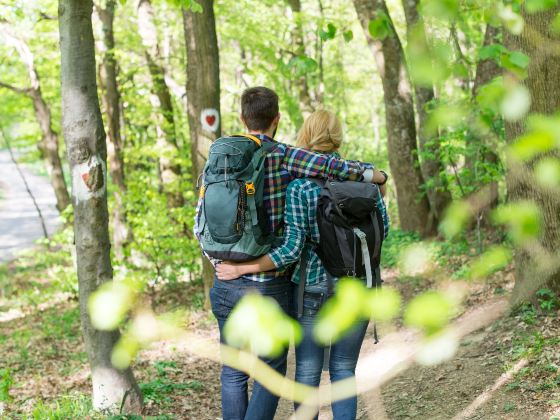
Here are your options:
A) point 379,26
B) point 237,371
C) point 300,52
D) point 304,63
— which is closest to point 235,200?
point 237,371

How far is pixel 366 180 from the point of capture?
3.42 metres

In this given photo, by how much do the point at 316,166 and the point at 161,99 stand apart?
12797 mm

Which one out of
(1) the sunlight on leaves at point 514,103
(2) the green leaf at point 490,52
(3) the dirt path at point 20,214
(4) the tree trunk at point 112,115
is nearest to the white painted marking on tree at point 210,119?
(4) the tree trunk at point 112,115

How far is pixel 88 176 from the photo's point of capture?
5.11 m

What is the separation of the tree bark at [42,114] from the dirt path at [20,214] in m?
1.24

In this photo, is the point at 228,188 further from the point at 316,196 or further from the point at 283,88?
the point at 283,88

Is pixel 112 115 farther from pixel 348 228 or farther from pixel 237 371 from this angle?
pixel 348 228

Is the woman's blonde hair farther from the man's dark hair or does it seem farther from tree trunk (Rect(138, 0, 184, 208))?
tree trunk (Rect(138, 0, 184, 208))

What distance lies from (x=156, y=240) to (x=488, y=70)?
6.48 metres

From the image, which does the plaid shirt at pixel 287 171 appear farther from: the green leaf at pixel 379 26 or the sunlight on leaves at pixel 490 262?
the sunlight on leaves at pixel 490 262

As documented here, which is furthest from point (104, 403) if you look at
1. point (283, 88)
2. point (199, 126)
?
point (283, 88)

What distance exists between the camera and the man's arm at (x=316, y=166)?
3330 millimetres

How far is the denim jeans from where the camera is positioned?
3462mm

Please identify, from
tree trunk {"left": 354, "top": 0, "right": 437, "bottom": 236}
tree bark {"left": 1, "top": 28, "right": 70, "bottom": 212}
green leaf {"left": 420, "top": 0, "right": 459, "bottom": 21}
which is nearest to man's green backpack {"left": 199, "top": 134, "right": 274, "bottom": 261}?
green leaf {"left": 420, "top": 0, "right": 459, "bottom": 21}
